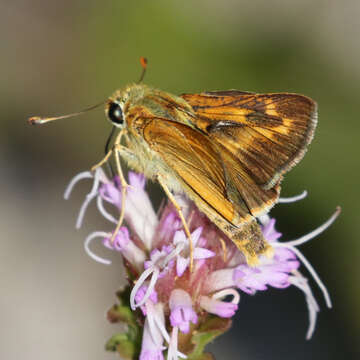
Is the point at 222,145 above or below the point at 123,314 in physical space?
above

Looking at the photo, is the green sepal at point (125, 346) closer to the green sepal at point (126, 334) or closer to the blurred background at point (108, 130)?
the green sepal at point (126, 334)

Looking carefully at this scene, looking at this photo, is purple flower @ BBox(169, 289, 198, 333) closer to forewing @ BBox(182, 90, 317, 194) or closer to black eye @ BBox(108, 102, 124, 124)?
forewing @ BBox(182, 90, 317, 194)

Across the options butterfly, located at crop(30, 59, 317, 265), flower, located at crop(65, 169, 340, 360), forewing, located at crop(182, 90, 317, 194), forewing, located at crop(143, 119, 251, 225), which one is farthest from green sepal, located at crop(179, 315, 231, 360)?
forewing, located at crop(182, 90, 317, 194)

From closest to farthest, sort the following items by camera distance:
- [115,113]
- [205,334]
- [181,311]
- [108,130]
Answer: [181,311] → [205,334] → [115,113] → [108,130]

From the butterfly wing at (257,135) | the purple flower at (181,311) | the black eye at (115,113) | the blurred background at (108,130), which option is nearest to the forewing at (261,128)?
the butterfly wing at (257,135)

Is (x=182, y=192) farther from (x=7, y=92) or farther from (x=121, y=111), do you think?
(x=7, y=92)

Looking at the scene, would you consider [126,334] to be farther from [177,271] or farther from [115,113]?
[115,113]

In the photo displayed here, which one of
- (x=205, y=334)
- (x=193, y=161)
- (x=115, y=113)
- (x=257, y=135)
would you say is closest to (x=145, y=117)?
(x=115, y=113)
